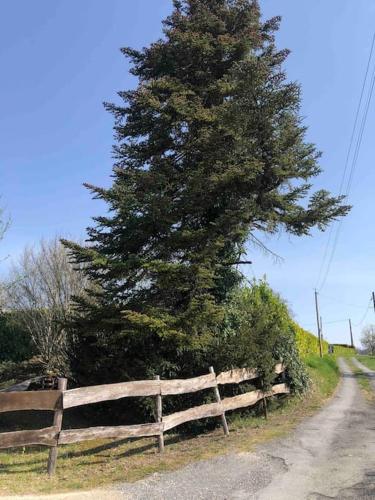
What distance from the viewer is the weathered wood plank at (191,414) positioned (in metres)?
9.33

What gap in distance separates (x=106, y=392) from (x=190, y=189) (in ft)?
20.3

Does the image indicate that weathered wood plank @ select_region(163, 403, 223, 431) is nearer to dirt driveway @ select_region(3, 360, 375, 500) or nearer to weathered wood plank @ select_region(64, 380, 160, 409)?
weathered wood plank @ select_region(64, 380, 160, 409)

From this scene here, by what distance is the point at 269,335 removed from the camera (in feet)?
42.4

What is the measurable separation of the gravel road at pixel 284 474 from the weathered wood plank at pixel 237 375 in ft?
6.95

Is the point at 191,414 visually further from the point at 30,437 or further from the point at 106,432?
the point at 30,437

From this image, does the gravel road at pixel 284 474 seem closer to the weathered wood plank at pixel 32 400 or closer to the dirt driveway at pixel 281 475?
the dirt driveway at pixel 281 475

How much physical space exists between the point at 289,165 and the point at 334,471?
10021 mm

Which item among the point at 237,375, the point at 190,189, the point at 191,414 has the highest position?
the point at 190,189

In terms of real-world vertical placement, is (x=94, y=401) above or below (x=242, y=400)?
above

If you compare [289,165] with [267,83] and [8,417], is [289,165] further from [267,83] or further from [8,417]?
[8,417]

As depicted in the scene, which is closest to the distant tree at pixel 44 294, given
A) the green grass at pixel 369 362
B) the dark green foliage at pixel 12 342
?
the dark green foliage at pixel 12 342

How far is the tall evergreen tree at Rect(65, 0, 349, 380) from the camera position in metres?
12.1

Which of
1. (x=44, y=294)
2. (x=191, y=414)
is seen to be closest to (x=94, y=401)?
(x=191, y=414)

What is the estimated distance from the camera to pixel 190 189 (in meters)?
13.0
